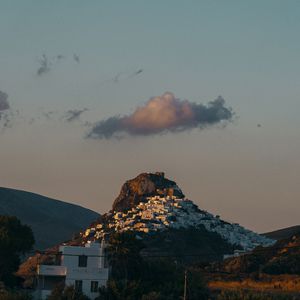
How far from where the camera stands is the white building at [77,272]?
357 ft

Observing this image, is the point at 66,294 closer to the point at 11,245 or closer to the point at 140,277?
the point at 140,277

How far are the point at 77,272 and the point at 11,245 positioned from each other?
11.7 metres

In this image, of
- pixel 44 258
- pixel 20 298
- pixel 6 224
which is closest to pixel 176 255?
pixel 44 258

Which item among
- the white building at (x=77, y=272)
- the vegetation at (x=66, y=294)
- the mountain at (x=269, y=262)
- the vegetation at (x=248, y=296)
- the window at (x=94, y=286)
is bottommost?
the vegetation at (x=248, y=296)

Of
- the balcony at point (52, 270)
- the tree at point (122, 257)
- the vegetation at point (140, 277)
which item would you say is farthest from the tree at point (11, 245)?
the vegetation at point (140, 277)

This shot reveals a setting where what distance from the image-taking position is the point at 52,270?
111 metres

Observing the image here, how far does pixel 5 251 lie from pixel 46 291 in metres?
9.82

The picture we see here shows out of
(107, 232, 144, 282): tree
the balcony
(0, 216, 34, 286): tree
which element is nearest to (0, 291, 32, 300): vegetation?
the balcony

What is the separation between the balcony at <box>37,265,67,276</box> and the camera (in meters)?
110

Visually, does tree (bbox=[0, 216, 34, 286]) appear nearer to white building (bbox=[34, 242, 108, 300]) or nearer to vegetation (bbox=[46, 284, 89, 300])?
white building (bbox=[34, 242, 108, 300])

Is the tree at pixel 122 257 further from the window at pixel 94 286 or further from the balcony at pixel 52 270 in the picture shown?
the balcony at pixel 52 270

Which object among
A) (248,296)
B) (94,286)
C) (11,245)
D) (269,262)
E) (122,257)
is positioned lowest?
(248,296)

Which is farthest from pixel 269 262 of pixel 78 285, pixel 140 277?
pixel 78 285

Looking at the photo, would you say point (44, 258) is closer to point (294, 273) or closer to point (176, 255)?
point (176, 255)
